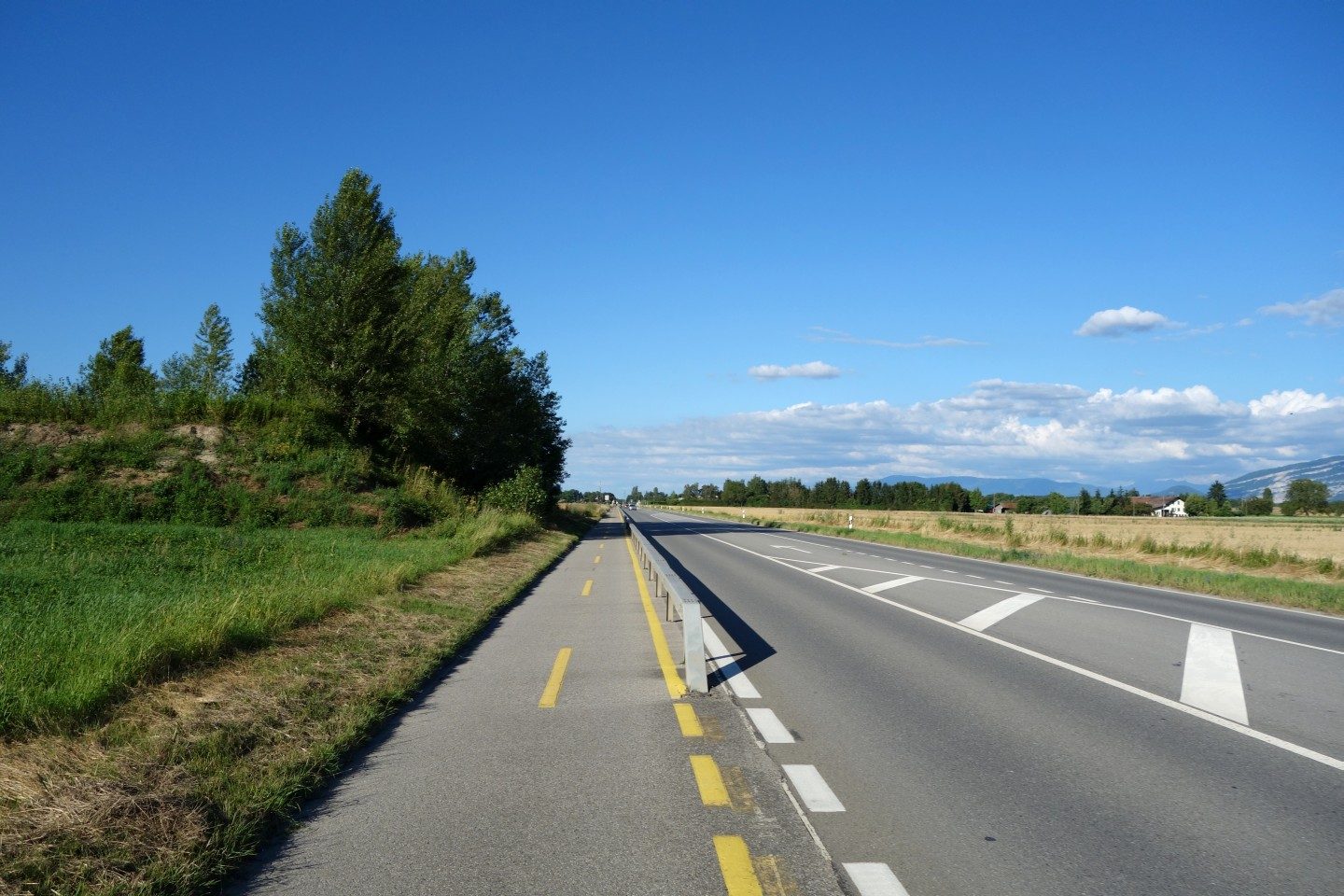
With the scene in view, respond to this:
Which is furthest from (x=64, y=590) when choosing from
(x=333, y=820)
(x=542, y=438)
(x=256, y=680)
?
(x=542, y=438)

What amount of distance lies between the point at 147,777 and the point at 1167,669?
361 inches

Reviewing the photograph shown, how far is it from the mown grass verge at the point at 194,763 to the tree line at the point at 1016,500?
118 metres

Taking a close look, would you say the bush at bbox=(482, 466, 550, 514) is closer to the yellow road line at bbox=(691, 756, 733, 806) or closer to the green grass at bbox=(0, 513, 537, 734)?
the green grass at bbox=(0, 513, 537, 734)

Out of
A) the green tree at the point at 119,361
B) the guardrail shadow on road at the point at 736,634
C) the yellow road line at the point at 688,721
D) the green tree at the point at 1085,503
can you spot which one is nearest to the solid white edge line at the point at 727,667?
the guardrail shadow on road at the point at 736,634

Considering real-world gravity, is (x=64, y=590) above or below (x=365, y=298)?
below

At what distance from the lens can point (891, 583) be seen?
58.3ft

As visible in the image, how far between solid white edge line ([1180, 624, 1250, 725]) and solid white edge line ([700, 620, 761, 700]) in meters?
3.83

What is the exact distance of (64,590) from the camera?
9.73 m

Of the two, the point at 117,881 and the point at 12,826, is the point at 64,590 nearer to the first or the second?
the point at 12,826

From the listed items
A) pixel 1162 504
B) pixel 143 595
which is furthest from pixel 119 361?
pixel 1162 504

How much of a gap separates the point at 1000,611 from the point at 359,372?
24.5 meters

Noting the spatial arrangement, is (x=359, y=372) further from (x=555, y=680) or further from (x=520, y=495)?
(x=555, y=680)

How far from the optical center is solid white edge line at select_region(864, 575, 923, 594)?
16.7 meters

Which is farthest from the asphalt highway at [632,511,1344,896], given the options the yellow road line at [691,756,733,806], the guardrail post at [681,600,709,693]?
the yellow road line at [691,756,733,806]
